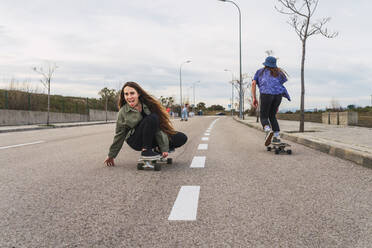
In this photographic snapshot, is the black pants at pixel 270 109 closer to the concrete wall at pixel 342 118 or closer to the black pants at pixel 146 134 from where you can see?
the black pants at pixel 146 134

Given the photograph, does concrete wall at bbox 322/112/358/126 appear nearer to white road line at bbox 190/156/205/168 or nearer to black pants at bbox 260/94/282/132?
black pants at bbox 260/94/282/132

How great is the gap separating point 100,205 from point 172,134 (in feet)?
7.99

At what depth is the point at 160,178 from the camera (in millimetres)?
4496

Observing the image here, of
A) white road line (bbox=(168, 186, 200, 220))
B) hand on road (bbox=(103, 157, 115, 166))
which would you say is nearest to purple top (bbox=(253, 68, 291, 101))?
hand on road (bbox=(103, 157, 115, 166))

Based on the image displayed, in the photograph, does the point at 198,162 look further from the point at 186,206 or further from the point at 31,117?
the point at 31,117

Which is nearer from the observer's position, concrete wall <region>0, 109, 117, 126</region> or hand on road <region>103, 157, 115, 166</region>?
hand on road <region>103, 157, 115, 166</region>

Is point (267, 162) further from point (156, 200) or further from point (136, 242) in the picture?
point (136, 242)

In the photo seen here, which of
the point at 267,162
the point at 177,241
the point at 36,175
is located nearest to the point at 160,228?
the point at 177,241

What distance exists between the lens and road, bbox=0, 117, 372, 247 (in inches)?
95.0

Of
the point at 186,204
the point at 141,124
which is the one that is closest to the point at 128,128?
the point at 141,124

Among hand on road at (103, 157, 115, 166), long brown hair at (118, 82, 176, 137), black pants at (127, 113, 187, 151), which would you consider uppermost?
long brown hair at (118, 82, 176, 137)

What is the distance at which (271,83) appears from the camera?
7.47 metres

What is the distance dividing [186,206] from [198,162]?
8.77ft

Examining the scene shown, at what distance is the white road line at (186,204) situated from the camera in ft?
9.46
